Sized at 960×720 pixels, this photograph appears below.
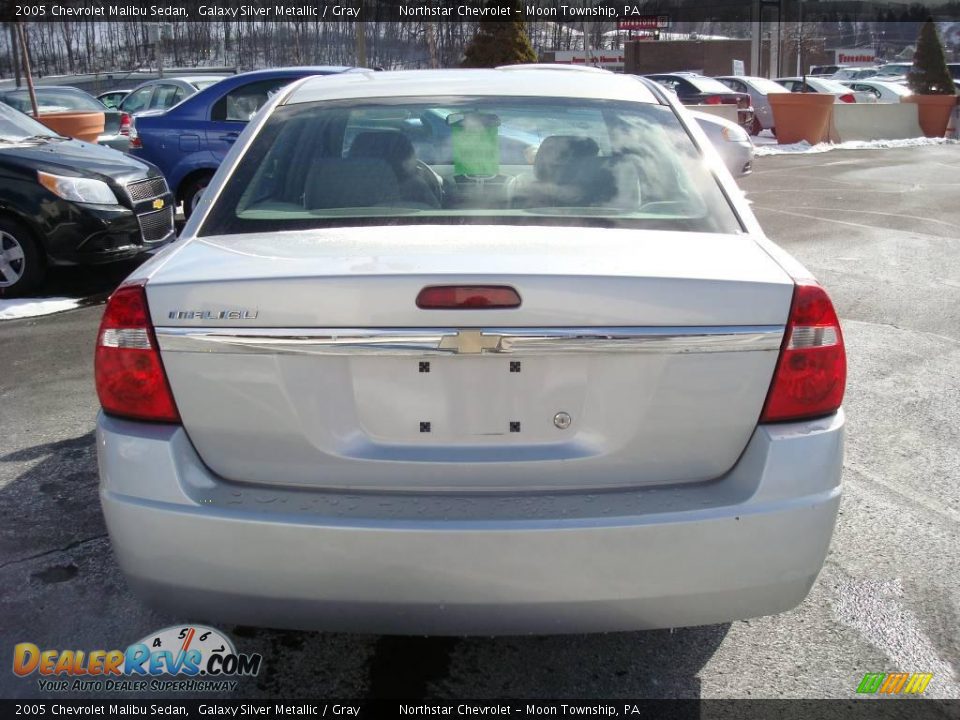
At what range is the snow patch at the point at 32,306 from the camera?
7.23m

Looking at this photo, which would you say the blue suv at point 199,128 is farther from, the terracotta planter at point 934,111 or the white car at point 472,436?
the terracotta planter at point 934,111

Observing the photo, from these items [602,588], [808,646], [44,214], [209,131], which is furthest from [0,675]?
[209,131]

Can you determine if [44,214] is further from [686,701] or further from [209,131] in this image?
[686,701]

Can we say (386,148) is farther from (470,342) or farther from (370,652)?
(370,652)

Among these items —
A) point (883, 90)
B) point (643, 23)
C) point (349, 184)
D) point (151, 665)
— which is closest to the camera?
point (151, 665)

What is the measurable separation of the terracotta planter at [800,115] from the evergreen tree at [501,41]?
6738 mm

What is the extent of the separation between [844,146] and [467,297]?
22708 millimetres

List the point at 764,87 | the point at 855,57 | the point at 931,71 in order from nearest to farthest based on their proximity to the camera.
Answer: the point at 764,87 < the point at 931,71 < the point at 855,57

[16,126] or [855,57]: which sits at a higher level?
[855,57]

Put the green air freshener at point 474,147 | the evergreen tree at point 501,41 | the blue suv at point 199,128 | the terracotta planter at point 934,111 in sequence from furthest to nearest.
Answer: the evergreen tree at point 501,41 < the terracotta planter at point 934,111 < the blue suv at point 199,128 < the green air freshener at point 474,147

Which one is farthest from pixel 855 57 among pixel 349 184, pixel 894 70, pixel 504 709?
pixel 504 709

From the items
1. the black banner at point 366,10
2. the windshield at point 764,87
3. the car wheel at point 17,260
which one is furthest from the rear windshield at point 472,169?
the black banner at point 366,10

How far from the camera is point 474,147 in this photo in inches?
136

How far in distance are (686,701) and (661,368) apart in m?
1.01
